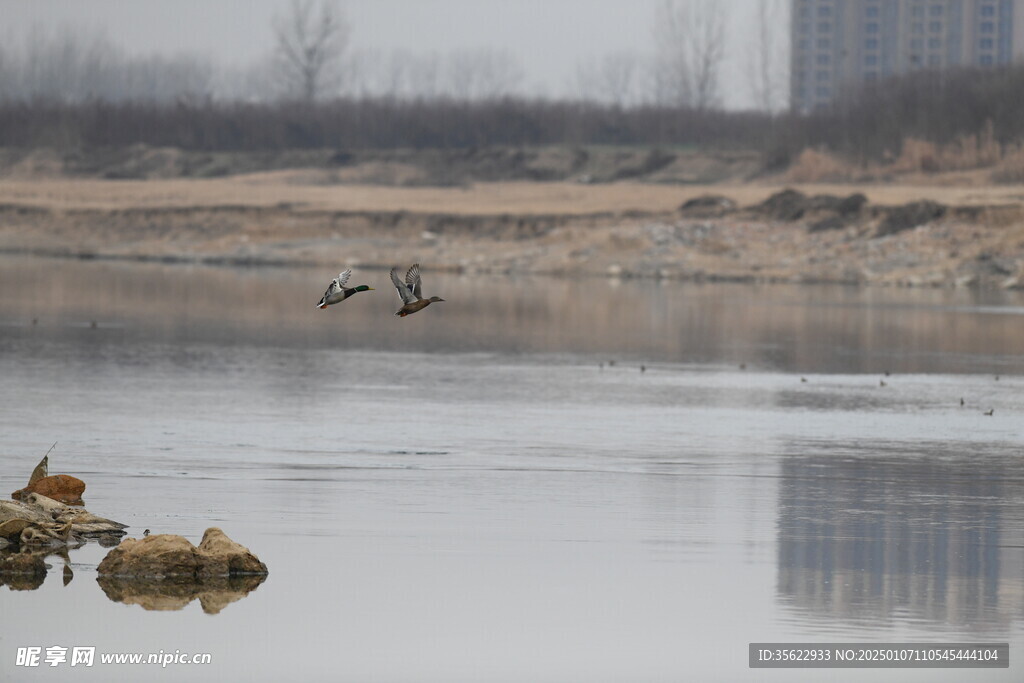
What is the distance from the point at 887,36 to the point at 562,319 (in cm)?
13048

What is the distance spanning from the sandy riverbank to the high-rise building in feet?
246

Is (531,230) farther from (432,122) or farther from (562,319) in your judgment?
(432,122)

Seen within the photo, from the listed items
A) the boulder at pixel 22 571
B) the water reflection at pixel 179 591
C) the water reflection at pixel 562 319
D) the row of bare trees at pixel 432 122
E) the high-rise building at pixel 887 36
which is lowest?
the water reflection at pixel 179 591

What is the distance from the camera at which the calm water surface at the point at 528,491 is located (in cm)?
979

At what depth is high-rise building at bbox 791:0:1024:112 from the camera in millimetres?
151750

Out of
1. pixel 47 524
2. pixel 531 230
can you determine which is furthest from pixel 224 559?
pixel 531 230

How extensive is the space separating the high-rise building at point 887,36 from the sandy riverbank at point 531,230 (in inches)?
2950

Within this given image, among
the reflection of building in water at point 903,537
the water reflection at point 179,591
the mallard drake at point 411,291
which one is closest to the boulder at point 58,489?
Result: the water reflection at point 179,591

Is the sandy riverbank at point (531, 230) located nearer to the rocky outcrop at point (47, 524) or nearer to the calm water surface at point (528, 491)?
the calm water surface at point (528, 491)

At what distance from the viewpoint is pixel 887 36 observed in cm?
16038

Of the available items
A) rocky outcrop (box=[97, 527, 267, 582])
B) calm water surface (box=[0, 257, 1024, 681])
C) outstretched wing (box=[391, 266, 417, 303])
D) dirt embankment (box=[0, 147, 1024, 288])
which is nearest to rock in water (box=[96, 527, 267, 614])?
rocky outcrop (box=[97, 527, 267, 582])

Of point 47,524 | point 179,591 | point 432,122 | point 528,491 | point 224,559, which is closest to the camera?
point 179,591

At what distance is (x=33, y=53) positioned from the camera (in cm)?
14150

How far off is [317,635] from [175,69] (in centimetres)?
16444
